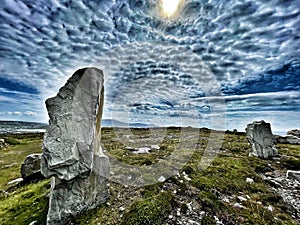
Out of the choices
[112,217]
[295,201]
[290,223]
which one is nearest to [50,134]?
[112,217]

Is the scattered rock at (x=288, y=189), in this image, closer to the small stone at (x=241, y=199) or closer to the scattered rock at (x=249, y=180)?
the scattered rock at (x=249, y=180)

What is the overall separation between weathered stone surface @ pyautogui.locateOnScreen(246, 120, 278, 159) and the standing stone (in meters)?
16.2

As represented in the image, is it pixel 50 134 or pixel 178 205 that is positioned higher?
pixel 50 134

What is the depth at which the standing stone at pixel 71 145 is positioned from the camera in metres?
6.73

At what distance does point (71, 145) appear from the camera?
691cm

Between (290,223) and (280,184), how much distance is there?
4.93 metres

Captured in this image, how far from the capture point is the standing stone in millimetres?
6734

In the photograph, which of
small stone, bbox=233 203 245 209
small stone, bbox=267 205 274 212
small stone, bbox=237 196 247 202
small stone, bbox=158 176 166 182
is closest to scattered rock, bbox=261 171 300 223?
small stone, bbox=267 205 274 212

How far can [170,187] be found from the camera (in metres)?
9.91

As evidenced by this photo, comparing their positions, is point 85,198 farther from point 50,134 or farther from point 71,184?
point 50,134

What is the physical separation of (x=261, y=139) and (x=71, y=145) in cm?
1797

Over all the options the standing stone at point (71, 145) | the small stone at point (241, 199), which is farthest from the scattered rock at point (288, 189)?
the standing stone at point (71, 145)

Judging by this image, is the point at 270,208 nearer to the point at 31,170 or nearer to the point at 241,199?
the point at 241,199

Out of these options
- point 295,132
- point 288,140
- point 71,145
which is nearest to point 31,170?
point 71,145
